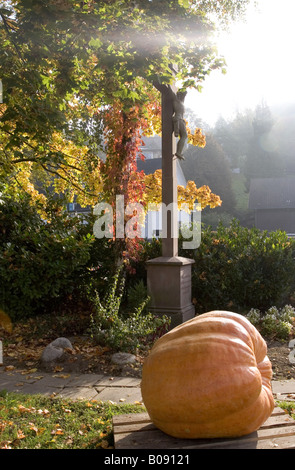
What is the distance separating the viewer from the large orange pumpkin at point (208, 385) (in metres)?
2.61

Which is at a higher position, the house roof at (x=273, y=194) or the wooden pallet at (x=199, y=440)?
the house roof at (x=273, y=194)

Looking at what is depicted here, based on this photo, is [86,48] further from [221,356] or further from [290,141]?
[290,141]

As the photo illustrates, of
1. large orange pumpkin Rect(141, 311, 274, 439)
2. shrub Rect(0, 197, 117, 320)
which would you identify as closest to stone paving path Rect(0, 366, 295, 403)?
large orange pumpkin Rect(141, 311, 274, 439)

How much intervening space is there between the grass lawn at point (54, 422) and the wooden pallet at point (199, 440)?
235mm

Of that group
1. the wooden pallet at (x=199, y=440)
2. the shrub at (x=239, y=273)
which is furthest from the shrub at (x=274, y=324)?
the wooden pallet at (x=199, y=440)

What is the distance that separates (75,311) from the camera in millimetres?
7598

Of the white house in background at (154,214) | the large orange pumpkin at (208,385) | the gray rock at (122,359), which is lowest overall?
the gray rock at (122,359)

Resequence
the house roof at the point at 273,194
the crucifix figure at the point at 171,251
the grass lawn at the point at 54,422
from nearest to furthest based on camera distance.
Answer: the grass lawn at the point at 54,422 → the crucifix figure at the point at 171,251 → the house roof at the point at 273,194

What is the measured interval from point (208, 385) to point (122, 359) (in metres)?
2.65

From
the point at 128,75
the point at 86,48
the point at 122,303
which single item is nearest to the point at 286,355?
the point at 122,303

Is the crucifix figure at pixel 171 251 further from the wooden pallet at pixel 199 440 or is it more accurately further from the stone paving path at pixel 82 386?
the wooden pallet at pixel 199 440

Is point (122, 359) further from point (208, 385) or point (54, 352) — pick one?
point (208, 385)

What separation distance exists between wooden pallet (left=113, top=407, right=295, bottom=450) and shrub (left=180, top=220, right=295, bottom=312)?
461cm

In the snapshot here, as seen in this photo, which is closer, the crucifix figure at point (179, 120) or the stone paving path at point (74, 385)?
the stone paving path at point (74, 385)
